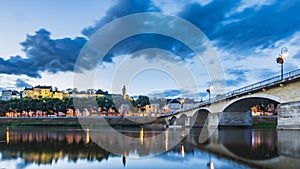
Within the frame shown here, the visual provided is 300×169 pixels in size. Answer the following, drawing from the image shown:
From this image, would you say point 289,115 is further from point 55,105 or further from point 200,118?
point 55,105

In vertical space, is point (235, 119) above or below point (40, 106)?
above

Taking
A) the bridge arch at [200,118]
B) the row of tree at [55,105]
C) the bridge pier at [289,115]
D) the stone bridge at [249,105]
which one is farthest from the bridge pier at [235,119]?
the row of tree at [55,105]

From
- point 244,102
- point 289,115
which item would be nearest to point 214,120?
point 244,102

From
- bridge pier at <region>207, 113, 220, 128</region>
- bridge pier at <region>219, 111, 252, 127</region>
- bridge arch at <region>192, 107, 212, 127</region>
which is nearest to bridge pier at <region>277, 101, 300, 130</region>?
bridge pier at <region>219, 111, 252, 127</region>

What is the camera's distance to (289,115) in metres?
38.9

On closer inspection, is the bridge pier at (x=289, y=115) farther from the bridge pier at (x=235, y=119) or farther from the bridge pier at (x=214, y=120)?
the bridge pier at (x=214, y=120)

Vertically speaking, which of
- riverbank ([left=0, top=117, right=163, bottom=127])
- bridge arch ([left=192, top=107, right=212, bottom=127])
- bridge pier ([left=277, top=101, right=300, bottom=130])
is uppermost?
bridge pier ([left=277, top=101, right=300, bottom=130])

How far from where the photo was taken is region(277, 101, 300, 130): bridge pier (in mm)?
37438

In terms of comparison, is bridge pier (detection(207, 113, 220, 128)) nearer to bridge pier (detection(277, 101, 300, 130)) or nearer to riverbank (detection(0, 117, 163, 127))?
bridge pier (detection(277, 101, 300, 130))

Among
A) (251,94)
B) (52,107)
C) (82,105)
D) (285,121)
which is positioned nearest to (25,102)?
(52,107)

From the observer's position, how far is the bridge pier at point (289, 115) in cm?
3744

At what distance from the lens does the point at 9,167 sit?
13.9 metres

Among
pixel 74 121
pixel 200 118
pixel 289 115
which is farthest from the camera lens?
pixel 74 121

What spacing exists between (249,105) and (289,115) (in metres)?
22.8
